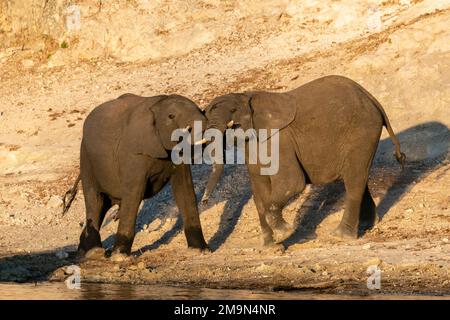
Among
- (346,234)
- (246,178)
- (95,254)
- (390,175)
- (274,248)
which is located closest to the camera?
(274,248)

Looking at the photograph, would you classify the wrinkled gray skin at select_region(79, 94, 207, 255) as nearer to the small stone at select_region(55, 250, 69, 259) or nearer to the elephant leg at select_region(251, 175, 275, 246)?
the small stone at select_region(55, 250, 69, 259)

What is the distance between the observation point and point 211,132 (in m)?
14.9

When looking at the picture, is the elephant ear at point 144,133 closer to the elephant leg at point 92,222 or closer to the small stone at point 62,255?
the elephant leg at point 92,222

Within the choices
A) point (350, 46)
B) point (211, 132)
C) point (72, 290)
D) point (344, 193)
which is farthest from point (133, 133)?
point (350, 46)

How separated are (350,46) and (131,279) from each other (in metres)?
11.1

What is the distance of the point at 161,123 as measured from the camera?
49.4 ft

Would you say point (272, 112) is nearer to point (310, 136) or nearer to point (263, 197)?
point (310, 136)

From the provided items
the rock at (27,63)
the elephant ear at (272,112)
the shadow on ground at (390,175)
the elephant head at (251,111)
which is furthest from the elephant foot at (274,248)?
the rock at (27,63)

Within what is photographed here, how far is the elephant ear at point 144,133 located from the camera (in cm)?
1498

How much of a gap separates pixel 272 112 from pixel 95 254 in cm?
274

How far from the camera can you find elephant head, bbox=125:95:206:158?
14.9 m

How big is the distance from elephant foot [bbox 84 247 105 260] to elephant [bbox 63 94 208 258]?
12 millimetres

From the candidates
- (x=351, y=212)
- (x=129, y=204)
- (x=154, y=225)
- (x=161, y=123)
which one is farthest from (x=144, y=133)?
(x=351, y=212)

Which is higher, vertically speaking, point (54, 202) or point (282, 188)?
point (282, 188)
